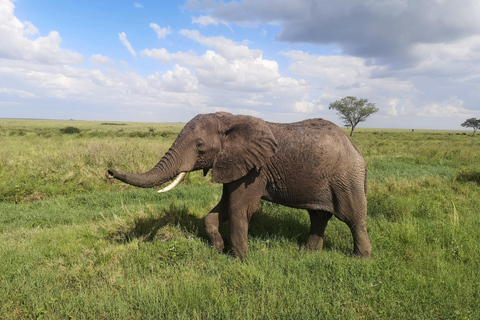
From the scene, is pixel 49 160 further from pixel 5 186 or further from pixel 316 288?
pixel 316 288

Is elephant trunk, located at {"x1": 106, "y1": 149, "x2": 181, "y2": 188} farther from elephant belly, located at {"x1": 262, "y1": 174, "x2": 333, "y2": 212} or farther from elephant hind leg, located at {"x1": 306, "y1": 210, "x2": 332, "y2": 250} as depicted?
elephant hind leg, located at {"x1": 306, "y1": 210, "x2": 332, "y2": 250}


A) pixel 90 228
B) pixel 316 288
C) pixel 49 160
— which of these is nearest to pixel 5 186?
pixel 49 160

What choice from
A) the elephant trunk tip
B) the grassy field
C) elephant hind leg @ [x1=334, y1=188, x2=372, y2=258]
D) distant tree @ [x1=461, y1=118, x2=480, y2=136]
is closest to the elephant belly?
elephant hind leg @ [x1=334, y1=188, x2=372, y2=258]

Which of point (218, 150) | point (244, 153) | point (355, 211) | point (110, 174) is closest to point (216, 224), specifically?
point (218, 150)

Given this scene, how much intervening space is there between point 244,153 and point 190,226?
216cm

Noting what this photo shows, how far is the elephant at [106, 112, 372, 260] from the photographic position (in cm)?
400

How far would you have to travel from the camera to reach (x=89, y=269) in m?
4.00

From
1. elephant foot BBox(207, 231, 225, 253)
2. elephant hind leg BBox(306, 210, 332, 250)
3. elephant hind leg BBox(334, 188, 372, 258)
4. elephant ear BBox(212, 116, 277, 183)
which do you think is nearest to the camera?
elephant ear BBox(212, 116, 277, 183)

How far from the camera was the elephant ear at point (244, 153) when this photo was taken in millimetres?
3971

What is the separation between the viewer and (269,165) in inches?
167

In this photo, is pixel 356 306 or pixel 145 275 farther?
pixel 145 275

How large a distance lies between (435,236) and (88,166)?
1055cm

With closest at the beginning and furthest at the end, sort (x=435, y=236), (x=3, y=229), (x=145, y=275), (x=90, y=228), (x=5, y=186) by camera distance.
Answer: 1. (x=145, y=275)
2. (x=435, y=236)
3. (x=90, y=228)
4. (x=3, y=229)
5. (x=5, y=186)

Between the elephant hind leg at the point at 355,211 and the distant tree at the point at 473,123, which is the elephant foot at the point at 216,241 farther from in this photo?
the distant tree at the point at 473,123
